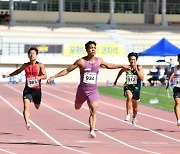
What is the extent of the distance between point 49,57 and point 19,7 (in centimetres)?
1425

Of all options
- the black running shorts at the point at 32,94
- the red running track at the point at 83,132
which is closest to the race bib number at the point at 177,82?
the red running track at the point at 83,132

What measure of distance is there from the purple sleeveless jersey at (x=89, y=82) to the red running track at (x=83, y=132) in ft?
2.93

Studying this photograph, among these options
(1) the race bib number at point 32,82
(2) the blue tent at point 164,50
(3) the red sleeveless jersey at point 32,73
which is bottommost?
(2) the blue tent at point 164,50

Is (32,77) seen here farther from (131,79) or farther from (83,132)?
(131,79)

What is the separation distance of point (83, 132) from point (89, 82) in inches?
113

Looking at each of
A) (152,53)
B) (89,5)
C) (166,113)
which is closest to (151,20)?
(89,5)

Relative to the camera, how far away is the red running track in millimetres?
13977

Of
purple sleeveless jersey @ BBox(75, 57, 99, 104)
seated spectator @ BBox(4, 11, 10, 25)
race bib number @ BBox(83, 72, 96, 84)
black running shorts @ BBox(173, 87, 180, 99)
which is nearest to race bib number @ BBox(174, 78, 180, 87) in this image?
black running shorts @ BBox(173, 87, 180, 99)

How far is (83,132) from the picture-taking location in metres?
17.3

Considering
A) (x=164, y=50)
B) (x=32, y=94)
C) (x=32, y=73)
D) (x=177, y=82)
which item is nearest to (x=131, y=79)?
(x=177, y=82)

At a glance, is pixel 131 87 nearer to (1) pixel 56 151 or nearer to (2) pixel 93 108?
(2) pixel 93 108

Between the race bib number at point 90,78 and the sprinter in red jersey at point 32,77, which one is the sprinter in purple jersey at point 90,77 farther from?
the sprinter in red jersey at point 32,77

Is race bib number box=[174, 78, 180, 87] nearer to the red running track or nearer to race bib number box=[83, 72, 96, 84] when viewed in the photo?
the red running track

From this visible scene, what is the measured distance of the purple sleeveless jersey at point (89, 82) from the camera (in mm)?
14625
